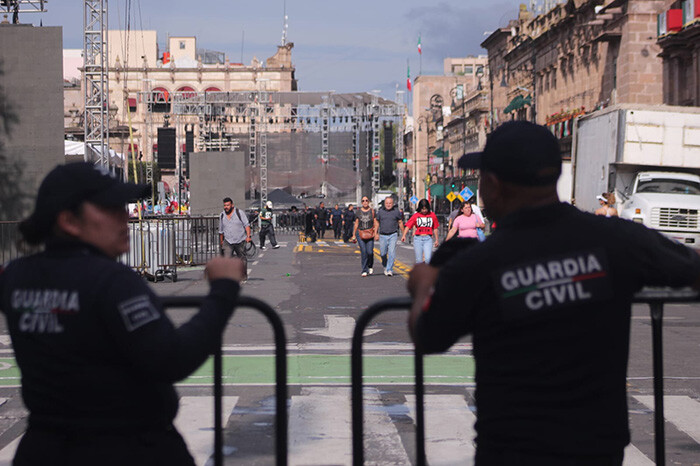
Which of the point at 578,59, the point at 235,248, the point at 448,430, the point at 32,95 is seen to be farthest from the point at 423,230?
the point at 578,59

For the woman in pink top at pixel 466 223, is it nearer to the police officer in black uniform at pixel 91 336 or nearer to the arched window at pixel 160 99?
the police officer in black uniform at pixel 91 336

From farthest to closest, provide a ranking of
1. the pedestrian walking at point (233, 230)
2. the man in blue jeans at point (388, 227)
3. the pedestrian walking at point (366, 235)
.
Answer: the pedestrian walking at point (366, 235), the man in blue jeans at point (388, 227), the pedestrian walking at point (233, 230)

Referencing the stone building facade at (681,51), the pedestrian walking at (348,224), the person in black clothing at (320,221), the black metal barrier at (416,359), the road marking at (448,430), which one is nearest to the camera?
the black metal barrier at (416,359)

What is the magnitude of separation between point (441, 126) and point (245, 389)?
4338 inches

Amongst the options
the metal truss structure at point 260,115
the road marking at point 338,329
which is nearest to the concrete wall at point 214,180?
the metal truss structure at point 260,115

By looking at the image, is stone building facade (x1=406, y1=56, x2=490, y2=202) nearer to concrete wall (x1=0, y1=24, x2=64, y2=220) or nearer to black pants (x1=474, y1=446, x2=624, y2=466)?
concrete wall (x1=0, y1=24, x2=64, y2=220)

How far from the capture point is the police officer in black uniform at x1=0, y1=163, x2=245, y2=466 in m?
2.76

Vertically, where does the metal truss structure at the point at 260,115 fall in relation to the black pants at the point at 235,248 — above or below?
above

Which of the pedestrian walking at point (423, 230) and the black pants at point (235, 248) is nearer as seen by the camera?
the pedestrian walking at point (423, 230)

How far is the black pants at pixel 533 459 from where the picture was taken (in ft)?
9.07

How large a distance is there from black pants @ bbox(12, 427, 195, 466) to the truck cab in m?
23.6

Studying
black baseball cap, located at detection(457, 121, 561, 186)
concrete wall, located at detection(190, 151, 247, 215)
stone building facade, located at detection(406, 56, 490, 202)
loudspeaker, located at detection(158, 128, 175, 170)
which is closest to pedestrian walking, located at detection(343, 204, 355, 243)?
concrete wall, located at detection(190, 151, 247, 215)

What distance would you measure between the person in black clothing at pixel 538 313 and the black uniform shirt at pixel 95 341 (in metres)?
0.71

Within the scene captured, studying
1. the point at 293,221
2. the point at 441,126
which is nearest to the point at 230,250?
the point at 293,221
